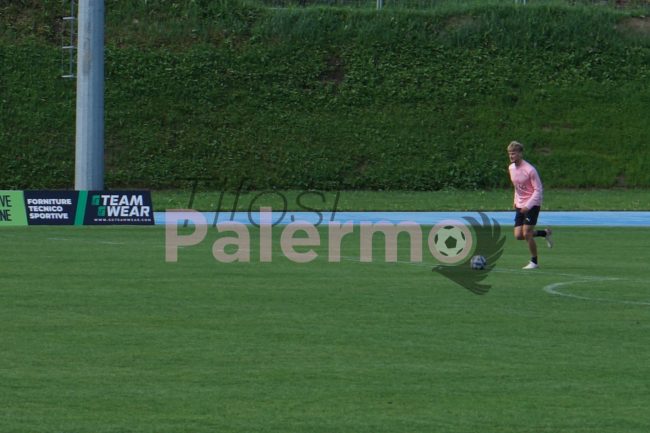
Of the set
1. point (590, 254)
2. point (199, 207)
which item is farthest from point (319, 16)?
point (590, 254)

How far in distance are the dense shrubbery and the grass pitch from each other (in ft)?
92.1

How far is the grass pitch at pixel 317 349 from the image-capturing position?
30.7ft

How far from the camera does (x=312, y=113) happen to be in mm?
51281

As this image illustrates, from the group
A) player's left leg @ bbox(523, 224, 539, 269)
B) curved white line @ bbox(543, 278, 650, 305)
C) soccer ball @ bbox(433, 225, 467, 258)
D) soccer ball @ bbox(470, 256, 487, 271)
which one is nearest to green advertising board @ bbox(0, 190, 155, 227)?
soccer ball @ bbox(433, 225, 467, 258)

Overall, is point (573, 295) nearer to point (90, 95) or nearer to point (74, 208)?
point (74, 208)

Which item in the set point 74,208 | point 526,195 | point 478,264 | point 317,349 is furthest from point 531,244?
point 74,208

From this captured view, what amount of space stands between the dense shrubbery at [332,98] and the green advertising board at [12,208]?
53.6 feet

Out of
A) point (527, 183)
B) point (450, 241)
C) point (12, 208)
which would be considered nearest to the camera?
point (527, 183)

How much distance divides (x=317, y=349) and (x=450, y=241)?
15526mm

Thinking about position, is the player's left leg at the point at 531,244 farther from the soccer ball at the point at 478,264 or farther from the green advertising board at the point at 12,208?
the green advertising board at the point at 12,208

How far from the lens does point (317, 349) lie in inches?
487

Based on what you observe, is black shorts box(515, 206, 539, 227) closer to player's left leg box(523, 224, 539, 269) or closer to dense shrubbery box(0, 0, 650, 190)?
player's left leg box(523, 224, 539, 269)

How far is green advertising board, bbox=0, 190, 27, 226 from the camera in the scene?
3116 cm

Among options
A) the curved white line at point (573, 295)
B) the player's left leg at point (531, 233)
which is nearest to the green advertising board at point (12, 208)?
the player's left leg at point (531, 233)
